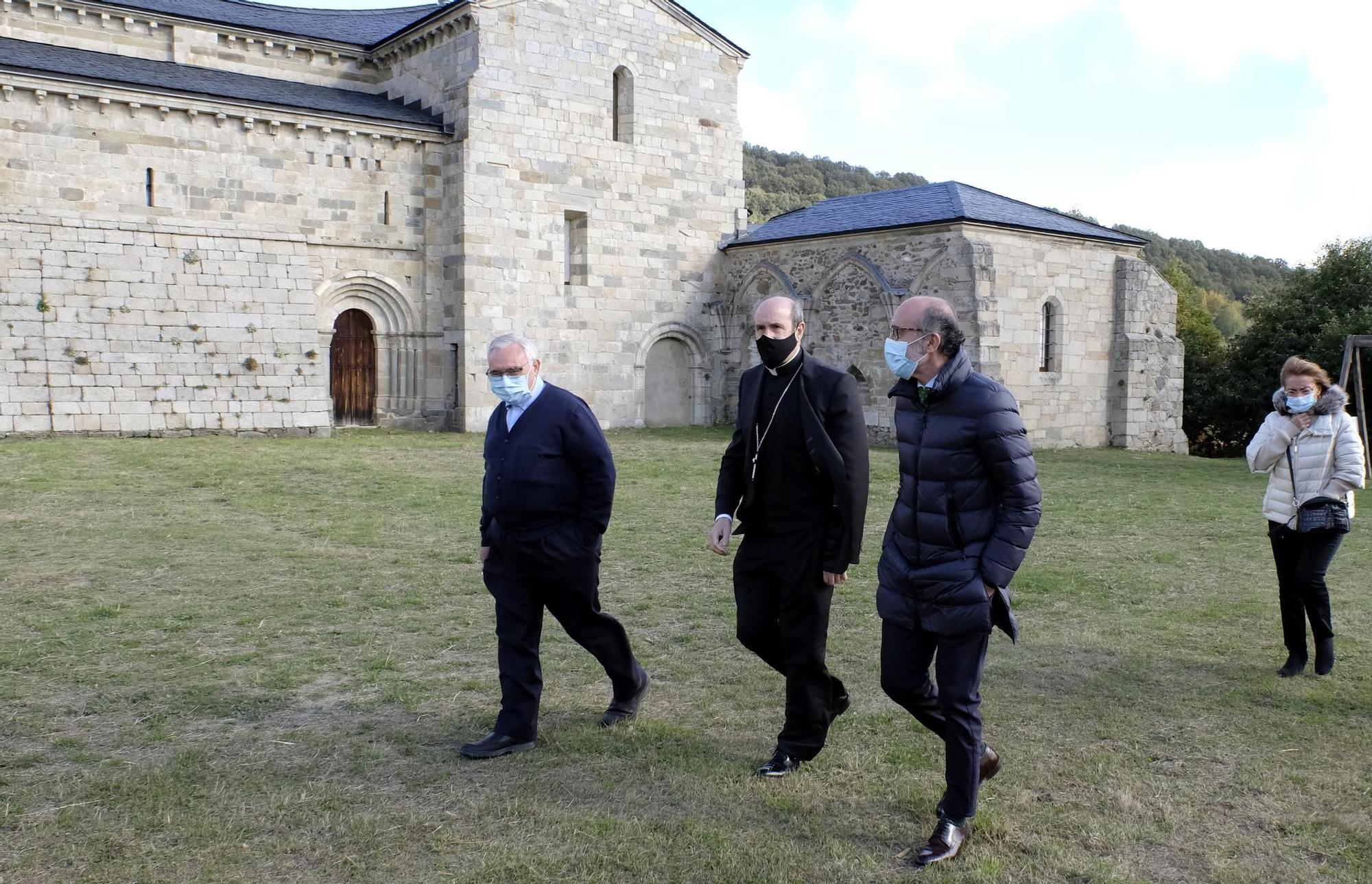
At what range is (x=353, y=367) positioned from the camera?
69.4 ft

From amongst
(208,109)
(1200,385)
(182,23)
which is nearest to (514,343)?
(208,109)

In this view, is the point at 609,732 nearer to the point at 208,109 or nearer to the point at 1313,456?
the point at 1313,456

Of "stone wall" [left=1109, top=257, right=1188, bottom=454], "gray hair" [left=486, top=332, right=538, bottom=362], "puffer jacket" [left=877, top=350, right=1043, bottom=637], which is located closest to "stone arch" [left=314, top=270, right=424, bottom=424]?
"stone wall" [left=1109, top=257, right=1188, bottom=454]

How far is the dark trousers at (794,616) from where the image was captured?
14.9ft

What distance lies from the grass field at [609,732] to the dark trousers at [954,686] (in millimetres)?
223

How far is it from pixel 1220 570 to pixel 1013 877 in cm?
632

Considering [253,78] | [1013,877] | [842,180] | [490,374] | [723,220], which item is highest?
[842,180]

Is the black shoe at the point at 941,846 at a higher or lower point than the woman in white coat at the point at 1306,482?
A: lower

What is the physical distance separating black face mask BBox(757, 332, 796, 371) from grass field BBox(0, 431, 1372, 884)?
1.68 metres

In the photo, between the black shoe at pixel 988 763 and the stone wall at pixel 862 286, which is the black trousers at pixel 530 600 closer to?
the black shoe at pixel 988 763

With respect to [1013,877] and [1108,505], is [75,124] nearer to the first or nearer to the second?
[1108,505]

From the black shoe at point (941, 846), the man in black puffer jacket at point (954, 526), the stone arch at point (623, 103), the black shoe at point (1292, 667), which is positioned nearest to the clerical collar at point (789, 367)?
the man in black puffer jacket at point (954, 526)

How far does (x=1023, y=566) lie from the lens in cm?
920

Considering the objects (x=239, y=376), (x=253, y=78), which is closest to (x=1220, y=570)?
(x=239, y=376)
